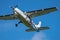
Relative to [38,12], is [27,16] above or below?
below

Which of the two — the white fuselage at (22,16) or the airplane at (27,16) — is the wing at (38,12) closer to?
the airplane at (27,16)

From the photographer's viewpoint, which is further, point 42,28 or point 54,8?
point 42,28

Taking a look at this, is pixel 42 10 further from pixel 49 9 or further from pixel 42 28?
pixel 42 28

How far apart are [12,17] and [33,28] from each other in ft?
17.7

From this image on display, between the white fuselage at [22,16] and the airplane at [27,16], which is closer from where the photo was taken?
the white fuselage at [22,16]

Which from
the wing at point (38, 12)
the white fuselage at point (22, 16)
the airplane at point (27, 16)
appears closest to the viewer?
the white fuselage at point (22, 16)

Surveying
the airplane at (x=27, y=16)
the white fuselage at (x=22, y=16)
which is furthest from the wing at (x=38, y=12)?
the white fuselage at (x=22, y=16)

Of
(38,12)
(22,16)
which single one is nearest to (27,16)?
(22,16)

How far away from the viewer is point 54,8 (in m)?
73.0

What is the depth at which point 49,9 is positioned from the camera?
74.0 meters

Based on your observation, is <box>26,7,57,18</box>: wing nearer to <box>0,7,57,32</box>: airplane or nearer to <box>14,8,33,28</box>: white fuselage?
<box>0,7,57,32</box>: airplane

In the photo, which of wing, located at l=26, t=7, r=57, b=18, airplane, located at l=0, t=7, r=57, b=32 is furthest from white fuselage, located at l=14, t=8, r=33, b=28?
wing, located at l=26, t=7, r=57, b=18

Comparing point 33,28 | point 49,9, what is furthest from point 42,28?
point 49,9

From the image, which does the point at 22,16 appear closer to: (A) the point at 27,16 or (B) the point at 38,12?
(A) the point at 27,16
